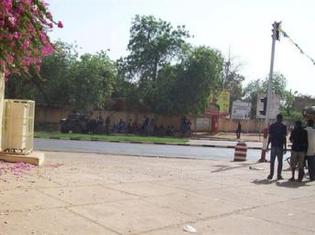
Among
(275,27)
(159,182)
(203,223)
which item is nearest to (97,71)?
(275,27)

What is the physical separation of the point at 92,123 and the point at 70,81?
673 centimetres

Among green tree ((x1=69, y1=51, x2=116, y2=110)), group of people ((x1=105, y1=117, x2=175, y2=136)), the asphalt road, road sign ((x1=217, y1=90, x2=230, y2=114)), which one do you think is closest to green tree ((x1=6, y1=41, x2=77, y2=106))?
green tree ((x1=69, y1=51, x2=116, y2=110))

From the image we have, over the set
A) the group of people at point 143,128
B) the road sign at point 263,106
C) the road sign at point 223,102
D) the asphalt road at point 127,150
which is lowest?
the asphalt road at point 127,150

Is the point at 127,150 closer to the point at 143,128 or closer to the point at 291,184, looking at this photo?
the point at 291,184

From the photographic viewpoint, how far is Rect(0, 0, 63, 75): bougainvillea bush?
292 inches

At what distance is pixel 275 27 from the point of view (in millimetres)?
Answer: 24297

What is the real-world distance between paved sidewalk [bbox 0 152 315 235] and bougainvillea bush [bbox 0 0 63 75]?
216 cm

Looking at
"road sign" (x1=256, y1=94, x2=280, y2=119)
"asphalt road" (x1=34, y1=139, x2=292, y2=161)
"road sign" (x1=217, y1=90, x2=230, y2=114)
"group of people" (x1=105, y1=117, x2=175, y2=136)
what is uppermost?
"road sign" (x1=217, y1=90, x2=230, y2=114)

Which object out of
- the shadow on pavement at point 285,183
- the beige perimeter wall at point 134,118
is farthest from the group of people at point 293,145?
the beige perimeter wall at point 134,118

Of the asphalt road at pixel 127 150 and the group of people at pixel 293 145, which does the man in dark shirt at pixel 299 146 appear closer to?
the group of people at pixel 293 145

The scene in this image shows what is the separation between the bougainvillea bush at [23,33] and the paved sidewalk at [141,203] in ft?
7.09

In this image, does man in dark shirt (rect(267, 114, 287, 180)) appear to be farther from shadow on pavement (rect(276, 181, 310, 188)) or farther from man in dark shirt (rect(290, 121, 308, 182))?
shadow on pavement (rect(276, 181, 310, 188))

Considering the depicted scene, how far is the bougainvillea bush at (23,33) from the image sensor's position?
7422mm

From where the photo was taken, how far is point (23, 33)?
7770mm
